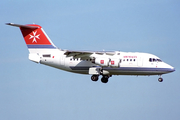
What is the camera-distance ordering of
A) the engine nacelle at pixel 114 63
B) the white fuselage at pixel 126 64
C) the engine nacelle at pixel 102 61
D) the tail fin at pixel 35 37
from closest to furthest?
the engine nacelle at pixel 114 63 → the engine nacelle at pixel 102 61 → the white fuselage at pixel 126 64 → the tail fin at pixel 35 37

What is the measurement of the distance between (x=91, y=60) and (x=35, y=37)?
6.68 m

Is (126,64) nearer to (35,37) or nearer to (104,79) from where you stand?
(104,79)

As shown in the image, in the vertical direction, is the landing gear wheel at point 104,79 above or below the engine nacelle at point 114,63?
below

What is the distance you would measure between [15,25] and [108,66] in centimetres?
1048

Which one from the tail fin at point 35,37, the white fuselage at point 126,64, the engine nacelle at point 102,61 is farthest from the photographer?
the tail fin at point 35,37

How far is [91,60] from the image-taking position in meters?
35.3

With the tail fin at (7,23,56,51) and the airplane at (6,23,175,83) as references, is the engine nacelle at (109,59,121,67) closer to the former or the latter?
the airplane at (6,23,175,83)

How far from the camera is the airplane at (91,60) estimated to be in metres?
33.9

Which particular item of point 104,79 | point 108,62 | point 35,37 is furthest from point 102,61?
point 35,37

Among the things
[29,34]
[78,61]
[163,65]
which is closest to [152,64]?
[163,65]

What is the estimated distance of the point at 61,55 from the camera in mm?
36500

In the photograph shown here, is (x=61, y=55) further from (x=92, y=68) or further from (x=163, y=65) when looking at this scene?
(x=163, y=65)

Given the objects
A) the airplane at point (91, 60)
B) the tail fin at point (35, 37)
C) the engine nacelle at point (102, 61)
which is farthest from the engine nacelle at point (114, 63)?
the tail fin at point (35, 37)

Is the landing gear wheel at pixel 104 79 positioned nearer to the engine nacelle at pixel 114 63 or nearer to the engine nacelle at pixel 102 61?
the engine nacelle at pixel 102 61
